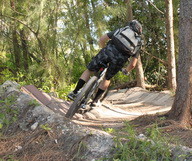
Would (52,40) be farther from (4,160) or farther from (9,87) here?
(4,160)

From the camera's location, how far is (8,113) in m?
3.82

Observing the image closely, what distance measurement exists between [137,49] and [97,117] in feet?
5.43

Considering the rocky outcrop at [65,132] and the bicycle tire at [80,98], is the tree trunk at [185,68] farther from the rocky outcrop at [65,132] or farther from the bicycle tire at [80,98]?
the rocky outcrop at [65,132]

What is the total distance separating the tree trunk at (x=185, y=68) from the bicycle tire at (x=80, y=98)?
1463 millimetres

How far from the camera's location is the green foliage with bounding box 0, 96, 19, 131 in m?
3.50

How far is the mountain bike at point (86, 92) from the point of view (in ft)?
14.8

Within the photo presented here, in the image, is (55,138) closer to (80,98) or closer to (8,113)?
(8,113)

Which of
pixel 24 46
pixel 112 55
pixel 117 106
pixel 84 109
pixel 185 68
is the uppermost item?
pixel 112 55

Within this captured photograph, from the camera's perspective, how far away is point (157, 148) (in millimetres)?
2459

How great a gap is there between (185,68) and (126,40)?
3.47 ft

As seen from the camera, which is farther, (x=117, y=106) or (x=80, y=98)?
(x=117, y=106)

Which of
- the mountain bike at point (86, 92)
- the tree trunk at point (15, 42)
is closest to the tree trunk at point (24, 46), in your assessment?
the tree trunk at point (15, 42)

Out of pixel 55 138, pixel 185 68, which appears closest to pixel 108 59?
pixel 185 68

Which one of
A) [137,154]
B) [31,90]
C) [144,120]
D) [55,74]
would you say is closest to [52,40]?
[55,74]
